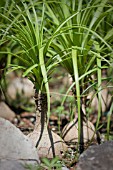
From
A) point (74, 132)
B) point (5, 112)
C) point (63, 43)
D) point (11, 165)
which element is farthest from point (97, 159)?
point (5, 112)

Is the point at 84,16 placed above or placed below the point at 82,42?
above

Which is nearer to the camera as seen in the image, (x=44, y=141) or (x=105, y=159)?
(x=105, y=159)

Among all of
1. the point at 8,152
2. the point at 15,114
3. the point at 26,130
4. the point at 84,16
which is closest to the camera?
the point at 8,152

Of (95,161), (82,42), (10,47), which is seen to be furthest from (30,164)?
(10,47)

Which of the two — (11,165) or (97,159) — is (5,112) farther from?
(97,159)

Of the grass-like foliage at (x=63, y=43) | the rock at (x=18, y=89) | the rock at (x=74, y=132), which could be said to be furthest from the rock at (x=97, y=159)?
the rock at (x=18, y=89)

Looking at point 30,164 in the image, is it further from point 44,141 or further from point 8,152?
point 44,141
